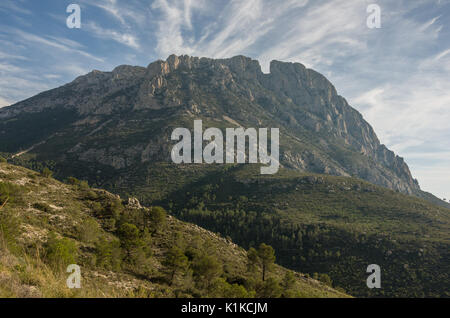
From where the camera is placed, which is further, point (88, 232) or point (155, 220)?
point (155, 220)

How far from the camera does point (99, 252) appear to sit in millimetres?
19312

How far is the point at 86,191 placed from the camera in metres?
37.9

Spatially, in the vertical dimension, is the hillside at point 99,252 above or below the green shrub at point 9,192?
below

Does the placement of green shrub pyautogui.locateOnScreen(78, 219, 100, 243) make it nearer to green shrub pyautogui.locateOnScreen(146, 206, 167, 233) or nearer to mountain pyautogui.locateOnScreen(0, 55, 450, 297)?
green shrub pyautogui.locateOnScreen(146, 206, 167, 233)

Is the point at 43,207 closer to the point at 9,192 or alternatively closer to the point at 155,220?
the point at 9,192

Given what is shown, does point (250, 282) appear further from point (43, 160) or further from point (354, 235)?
point (43, 160)

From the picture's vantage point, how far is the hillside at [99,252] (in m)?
8.62

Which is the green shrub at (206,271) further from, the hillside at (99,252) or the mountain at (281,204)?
the mountain at (281,204)

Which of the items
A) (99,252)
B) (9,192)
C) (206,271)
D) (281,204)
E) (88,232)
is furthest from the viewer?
(281,204)

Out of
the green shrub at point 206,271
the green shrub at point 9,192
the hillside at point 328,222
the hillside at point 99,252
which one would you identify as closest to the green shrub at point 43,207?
the hillside at point 99,252

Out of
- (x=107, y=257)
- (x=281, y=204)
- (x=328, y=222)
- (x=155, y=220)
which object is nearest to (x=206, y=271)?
(x=107, y=257)

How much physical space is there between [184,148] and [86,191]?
125m

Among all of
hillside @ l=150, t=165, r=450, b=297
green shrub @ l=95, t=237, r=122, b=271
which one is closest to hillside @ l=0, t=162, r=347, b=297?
green shrub @ l=95, t=237, r=122, b=271
